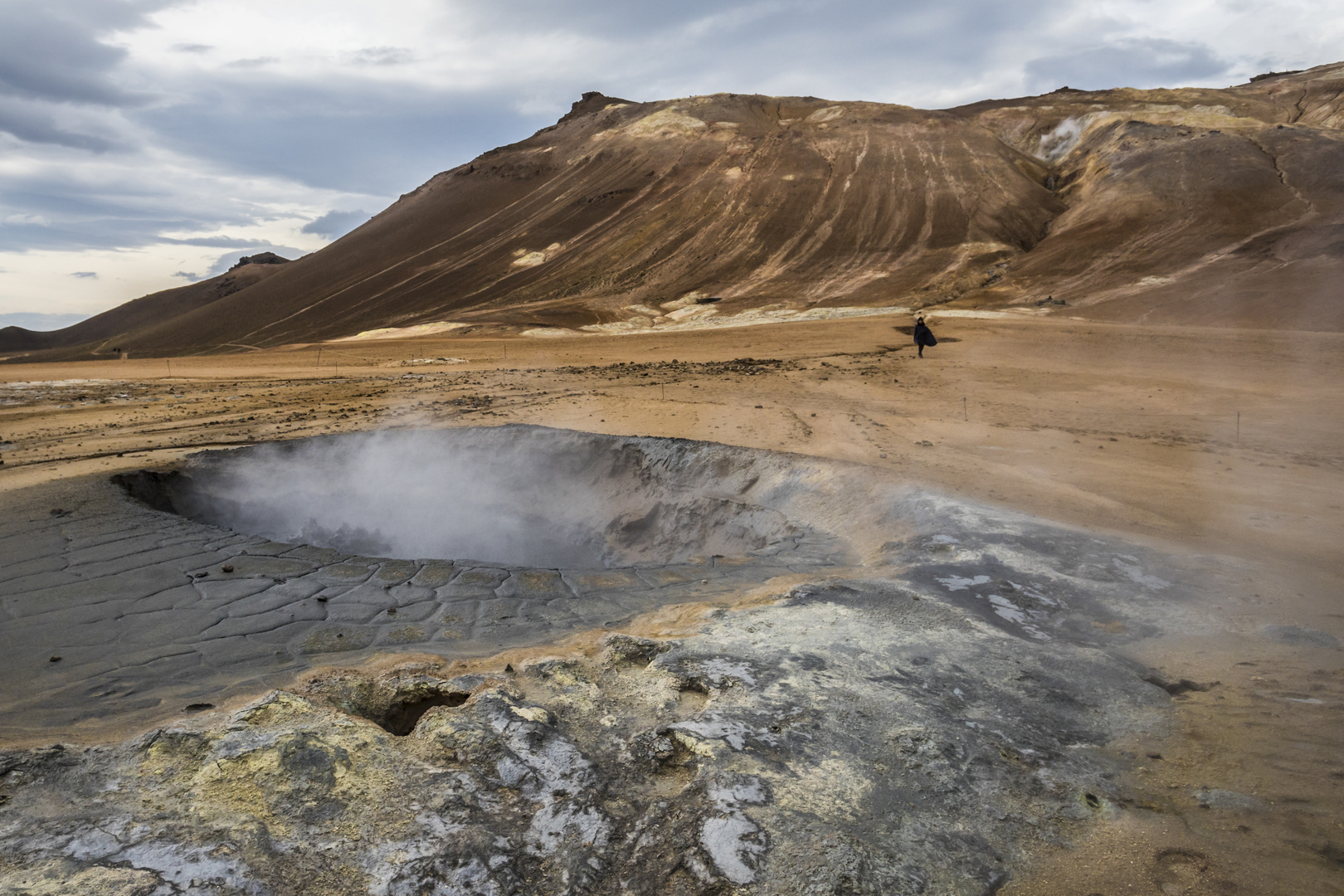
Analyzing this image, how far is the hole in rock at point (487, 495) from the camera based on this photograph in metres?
6.41

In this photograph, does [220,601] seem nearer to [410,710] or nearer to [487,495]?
[410,710]

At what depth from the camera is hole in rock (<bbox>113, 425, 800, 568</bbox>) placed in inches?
252

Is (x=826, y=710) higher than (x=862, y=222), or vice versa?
(x=862, y=222)

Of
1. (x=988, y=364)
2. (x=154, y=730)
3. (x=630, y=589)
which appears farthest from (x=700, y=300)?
(x=154, y=730)

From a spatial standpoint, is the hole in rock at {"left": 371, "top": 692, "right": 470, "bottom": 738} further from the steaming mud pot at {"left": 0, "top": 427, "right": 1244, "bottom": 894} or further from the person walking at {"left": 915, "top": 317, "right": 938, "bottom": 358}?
the person walking at {"left": 915, "top": 317, "right": 938, "bottom": 358}

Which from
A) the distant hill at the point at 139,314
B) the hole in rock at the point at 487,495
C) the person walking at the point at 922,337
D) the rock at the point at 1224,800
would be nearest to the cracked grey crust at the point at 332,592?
the hole in rock at the point at 487,495

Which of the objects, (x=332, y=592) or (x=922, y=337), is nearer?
(x=332, y=592)

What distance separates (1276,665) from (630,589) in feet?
10.1

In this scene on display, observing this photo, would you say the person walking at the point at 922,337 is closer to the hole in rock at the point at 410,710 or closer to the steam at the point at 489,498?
the steam at the point at 489,498

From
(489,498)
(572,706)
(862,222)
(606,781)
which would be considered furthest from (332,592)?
(862,222)

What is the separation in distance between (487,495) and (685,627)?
13.5ft

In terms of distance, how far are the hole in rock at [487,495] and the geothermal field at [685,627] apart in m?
0.04

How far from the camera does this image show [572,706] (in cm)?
291

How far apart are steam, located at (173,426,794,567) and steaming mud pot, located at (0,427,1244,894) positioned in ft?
3.22
